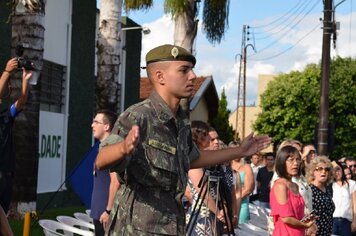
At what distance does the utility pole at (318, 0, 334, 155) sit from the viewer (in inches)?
752

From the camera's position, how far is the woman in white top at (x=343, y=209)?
1205cm

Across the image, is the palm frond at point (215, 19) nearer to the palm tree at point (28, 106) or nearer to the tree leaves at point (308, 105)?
the palm tree at point (28, 106)

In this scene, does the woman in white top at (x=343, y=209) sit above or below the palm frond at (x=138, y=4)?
below

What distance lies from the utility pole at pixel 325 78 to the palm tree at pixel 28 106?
890 centimetres

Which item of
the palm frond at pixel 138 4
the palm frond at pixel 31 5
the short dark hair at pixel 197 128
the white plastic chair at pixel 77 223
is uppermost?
the palm frond at pixel 138 4

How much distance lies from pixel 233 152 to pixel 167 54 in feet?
2.49

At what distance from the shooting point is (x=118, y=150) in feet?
12.9

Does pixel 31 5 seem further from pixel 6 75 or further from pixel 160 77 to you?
pixel 160 77

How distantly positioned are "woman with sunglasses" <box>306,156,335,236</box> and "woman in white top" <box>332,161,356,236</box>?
3.69m

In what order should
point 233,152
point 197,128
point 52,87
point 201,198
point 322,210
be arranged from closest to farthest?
1. point 233,152
2. point 201,198
3. point 197,128
4. point 322,210
5. point 52,87

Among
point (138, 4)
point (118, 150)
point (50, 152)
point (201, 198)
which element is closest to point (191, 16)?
point (138, 4)

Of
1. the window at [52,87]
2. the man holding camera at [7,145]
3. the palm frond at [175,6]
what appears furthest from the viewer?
the window at [52,87]

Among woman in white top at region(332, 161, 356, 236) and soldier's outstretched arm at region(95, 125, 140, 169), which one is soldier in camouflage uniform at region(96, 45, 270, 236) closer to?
soldier's outstretched arm at region(95, 125, 140, 169)

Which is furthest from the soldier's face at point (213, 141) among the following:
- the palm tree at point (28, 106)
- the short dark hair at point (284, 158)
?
the palm tree at point (28, 106)
